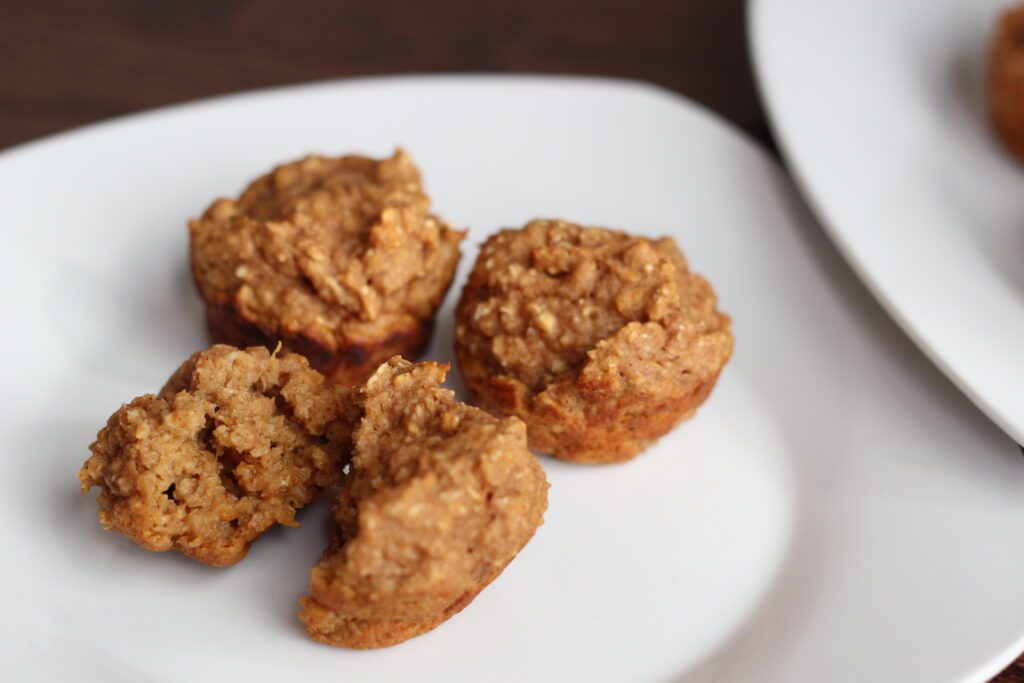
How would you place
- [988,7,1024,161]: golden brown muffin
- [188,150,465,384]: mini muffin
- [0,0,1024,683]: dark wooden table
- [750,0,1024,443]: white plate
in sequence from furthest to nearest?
[0,0,1024,683]: dark wooden table, [988,7,1024,161]: golden brown muffin, [750,0,1024,443]: white plate, [188,150,465,384]: mini muffin

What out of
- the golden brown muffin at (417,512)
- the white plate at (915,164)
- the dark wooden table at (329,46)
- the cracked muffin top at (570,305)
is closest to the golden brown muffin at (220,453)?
the golden brown muffin at (417,512)

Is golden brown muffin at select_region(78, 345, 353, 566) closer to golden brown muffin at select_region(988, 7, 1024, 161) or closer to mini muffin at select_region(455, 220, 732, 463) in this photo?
mini muffin at select_region(455, 220, 732, 463)

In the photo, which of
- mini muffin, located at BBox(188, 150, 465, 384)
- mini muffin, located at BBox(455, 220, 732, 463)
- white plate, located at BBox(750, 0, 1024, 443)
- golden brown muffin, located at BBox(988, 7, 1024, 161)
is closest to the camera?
mini muffin, located at BBox(455, 220, 732, 463)

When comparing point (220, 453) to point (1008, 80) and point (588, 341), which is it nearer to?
point (588, 341)

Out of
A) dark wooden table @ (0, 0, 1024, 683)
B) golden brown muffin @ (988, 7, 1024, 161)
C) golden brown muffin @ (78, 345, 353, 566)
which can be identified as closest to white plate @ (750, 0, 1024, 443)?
golden brown muffin @ (988, 7, 1024, 161)

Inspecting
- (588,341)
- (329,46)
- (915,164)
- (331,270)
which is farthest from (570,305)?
(329,46)

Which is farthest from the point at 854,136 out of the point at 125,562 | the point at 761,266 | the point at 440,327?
the point at 125,562

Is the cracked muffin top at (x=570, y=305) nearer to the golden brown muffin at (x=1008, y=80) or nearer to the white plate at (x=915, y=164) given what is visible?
the white plate at (x=915, y=164)
